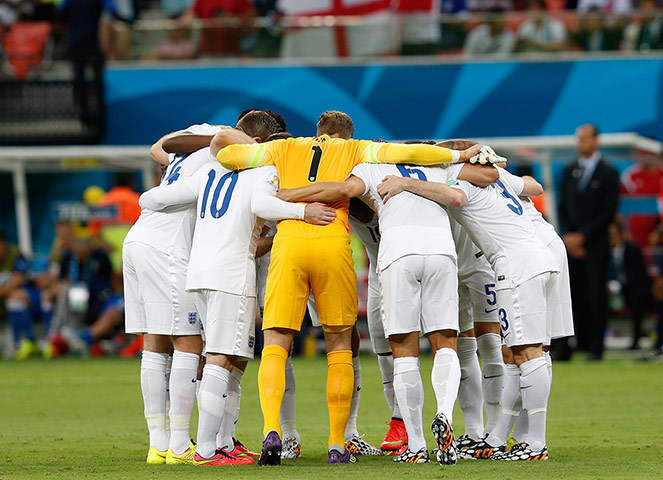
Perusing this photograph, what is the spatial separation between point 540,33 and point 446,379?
1358 cm

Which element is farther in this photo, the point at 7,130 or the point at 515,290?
the point at 7,130

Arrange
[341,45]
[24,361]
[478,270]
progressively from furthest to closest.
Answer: [341,45], [24,361], [478,270]

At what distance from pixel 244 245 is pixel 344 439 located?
1.41m

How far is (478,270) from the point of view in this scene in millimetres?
7797

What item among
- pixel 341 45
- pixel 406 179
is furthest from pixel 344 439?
pixel 341 45

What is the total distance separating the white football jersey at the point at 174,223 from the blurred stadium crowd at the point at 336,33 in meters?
12.1

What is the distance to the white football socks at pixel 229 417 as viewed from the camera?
7340 mm

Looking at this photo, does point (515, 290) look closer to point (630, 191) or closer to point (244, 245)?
point (244, 245)

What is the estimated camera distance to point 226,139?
7.35 metres

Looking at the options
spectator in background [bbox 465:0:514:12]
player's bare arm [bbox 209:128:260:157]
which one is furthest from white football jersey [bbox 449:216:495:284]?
spectator in background [bbox 465:0:514:12]

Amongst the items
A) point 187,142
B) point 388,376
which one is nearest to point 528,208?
point 388,376

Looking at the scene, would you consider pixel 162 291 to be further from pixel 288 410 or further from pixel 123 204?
pixel 123 204

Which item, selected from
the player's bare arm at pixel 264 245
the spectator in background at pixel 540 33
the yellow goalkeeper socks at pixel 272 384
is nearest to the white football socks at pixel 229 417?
the yellow goalkeeper socks at pixel 272 384

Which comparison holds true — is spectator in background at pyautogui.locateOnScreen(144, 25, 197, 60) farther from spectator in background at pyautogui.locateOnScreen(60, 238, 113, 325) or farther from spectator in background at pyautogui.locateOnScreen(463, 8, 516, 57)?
spectator in background at pyautogui.locateOnScreen(463, 8, 516, 57)
